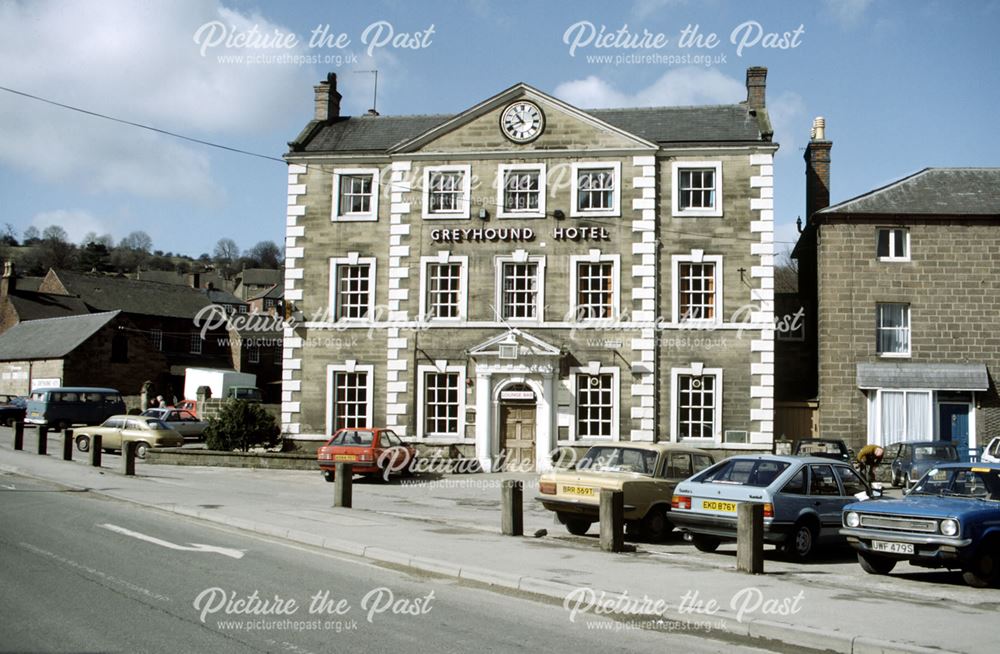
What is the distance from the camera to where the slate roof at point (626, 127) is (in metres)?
29.8

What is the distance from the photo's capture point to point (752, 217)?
94.2ft

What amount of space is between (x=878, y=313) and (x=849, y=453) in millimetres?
5425

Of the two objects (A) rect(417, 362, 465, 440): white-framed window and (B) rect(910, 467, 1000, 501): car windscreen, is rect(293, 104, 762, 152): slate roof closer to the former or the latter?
(A) rect(417, 362, 465, 440): white-framed window

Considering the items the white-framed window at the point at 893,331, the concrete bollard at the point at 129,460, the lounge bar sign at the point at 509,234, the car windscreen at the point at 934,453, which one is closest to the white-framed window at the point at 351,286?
the lounge bar sign at the point at 509,234

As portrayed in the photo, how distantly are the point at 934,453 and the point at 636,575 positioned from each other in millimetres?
16259

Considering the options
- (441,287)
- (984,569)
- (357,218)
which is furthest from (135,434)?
(984,569)

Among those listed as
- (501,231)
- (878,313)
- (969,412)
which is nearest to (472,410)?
(501,231)

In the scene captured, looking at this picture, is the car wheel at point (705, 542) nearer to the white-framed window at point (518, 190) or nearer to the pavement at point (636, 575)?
the pavement at point (636, 575)

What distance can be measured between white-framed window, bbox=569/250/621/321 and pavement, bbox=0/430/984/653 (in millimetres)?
9000

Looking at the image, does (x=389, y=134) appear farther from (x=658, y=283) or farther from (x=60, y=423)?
(x=60, y=423)

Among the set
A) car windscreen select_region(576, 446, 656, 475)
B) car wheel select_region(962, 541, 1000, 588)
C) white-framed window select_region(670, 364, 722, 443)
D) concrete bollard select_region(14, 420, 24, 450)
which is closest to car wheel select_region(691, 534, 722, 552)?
car windscreen select_region(576, 446, 656, 475)

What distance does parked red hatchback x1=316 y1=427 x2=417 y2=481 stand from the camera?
25.0 meters

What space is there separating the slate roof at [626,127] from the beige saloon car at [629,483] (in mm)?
15317

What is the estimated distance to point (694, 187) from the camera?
29.3m
